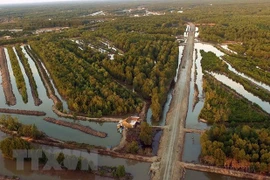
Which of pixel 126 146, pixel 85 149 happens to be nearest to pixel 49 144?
pixel 85 149

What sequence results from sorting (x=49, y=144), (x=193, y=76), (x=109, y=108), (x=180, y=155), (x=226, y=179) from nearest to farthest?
(x=226, y=179) < (x=180, y=155) < (x=49, y=144) < (x=109, y=108) < (x=193, y=76)

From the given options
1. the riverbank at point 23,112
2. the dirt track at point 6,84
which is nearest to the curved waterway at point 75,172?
the riverbank at point 23,112

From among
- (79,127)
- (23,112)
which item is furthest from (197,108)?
(23,112)

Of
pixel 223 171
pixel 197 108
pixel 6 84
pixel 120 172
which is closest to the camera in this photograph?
pixel 120 172

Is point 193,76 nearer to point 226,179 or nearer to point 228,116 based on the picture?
point 228,116

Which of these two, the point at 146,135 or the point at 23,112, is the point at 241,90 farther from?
the point at 23,112

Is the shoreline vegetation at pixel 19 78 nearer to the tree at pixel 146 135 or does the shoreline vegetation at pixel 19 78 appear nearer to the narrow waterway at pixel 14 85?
the narrow waterway at pixel 14 85
